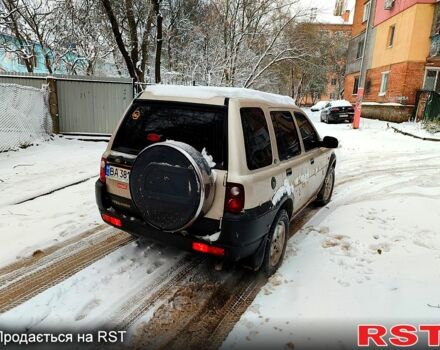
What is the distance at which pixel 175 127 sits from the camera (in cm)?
306

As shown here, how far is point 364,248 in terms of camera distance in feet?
13.8

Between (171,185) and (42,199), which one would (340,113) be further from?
(171,185)

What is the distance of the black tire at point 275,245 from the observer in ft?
10.7

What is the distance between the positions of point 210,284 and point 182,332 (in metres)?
0.71

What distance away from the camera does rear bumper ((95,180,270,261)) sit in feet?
9.21

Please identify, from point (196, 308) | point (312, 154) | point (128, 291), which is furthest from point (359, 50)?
point (128, 291)

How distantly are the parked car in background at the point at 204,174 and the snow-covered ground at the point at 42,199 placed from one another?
1281mm

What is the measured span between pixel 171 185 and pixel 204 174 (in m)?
0.31

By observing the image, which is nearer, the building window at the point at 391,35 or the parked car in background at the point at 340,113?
the building window at the point at 391,35

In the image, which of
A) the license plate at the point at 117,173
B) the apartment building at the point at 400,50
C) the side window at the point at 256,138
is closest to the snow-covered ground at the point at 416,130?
the apartment building at the point at 400,50

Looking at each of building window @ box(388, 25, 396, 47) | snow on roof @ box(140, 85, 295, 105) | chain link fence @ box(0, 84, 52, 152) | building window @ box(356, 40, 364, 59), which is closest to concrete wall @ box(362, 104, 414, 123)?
building window @ box(388, 25, 396, 47)

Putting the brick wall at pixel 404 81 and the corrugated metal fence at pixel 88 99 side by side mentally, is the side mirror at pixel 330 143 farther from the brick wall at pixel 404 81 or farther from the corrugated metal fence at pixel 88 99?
the brick wall at pixel 404 81

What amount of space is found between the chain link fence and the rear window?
726 centimetres

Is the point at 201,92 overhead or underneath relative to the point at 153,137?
overhead
